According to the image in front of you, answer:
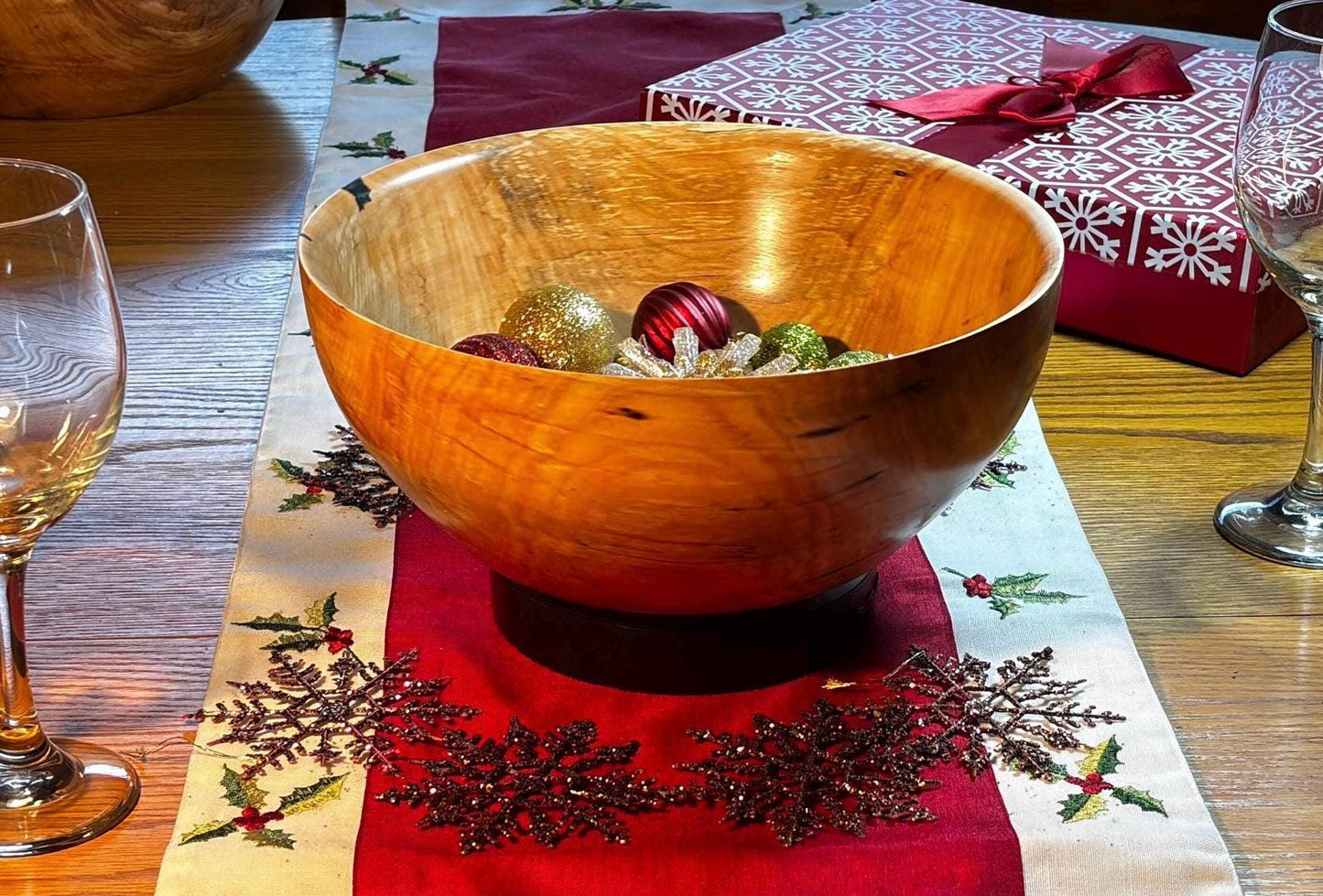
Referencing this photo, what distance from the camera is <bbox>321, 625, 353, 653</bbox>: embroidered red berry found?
0.65m

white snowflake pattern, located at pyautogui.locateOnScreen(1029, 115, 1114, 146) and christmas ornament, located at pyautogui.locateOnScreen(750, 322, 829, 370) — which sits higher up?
christmas ornament, located at pyautogui.locateOnScreen(750, 322, 829, 370)

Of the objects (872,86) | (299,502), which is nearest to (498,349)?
(299,502)

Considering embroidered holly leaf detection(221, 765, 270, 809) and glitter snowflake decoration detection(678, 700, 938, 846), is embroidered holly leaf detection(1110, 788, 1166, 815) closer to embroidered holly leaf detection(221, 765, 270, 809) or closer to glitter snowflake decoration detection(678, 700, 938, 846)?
glitter snowflake decoration detection(678, 700, 938, 846)

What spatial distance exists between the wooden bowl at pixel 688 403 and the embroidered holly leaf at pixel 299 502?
0.11 metres

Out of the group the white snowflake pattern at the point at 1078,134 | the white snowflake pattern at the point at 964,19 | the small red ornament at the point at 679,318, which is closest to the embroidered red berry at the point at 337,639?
the small red ornament at the point at 679,318

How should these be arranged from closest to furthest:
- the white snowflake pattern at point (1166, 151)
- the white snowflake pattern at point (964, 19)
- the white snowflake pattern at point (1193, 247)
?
the white snowflake pattern at point (1193, 247) → the white snowflake pattern at point (1166, 151) → the white snowflake pattern at point (964, 19)

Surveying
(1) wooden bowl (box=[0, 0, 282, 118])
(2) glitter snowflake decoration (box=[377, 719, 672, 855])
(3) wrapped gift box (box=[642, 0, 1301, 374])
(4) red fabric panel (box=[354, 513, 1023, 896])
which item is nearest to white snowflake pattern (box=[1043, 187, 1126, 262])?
(3) wrapped gift box (box=[642, 0, 1301, 374])

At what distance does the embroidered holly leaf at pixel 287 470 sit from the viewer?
789mm

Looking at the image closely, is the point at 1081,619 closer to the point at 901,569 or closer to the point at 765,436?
the point at 901,569

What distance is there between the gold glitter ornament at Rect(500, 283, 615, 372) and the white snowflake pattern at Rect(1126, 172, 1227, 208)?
43 centimetres

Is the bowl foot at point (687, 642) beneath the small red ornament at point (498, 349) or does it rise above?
beneath

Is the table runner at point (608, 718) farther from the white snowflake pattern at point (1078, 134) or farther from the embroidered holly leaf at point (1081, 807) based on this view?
the white snowflake pattern at point (1078, 134)

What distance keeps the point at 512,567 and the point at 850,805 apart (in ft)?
0.52

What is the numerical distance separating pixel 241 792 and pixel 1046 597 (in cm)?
38
